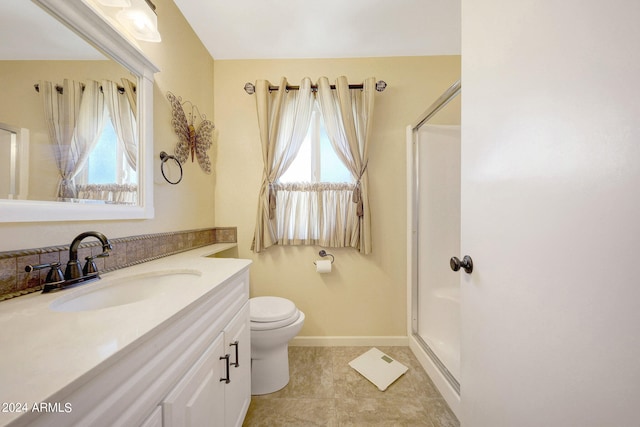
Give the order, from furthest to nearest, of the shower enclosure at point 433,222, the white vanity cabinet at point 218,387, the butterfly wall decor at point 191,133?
the shower enclosure at point 433,222, the butterfly wall decor at point 191,133, the white vanity cabinet at point 218,387

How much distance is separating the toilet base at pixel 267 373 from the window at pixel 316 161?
1.25 meters

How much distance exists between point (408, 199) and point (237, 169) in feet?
4.87

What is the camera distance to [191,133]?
1.52 metres

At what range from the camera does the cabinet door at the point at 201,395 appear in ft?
1.91

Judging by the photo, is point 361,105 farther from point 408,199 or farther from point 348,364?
point 348,364

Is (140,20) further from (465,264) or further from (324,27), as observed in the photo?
(465,264)

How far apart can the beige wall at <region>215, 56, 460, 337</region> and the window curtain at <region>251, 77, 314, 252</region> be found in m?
0.14

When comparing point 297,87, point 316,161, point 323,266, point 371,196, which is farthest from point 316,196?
point 297,87

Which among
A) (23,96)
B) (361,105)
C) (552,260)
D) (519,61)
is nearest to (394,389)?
(552,260)

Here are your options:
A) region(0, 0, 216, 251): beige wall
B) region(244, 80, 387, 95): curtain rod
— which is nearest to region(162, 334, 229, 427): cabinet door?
region(0, 0, 216, 251): beige wall

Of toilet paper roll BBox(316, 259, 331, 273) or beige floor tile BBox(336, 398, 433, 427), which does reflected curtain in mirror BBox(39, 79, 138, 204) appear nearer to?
toilet paper roll BBox(316, 259, 331, 273)

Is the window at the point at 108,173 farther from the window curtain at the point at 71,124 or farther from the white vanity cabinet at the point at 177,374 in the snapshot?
the white vanity cabinet at the point at 177,374

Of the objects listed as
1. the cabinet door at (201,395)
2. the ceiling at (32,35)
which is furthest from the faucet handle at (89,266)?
the ceiling at (32,35)

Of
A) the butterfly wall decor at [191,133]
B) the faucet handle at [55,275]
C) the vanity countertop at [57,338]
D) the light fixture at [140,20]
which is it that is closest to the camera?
the vanity countertop at [57,338]
